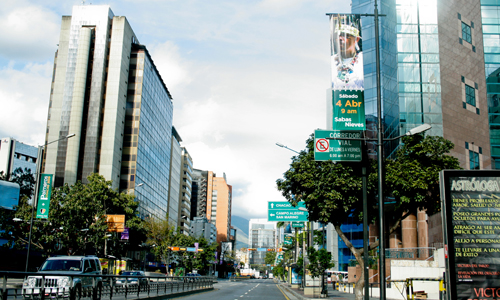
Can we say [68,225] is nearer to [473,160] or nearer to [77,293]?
[77,293]

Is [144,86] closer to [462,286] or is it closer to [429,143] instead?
[429,143]

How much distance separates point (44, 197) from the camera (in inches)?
1351

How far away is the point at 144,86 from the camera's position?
316 feet

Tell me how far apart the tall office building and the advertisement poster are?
246 feet

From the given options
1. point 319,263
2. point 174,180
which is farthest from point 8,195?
point 174,180

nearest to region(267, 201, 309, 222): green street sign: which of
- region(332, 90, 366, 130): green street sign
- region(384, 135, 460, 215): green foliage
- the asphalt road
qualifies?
the asphalt road

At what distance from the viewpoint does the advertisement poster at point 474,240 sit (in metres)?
9.45

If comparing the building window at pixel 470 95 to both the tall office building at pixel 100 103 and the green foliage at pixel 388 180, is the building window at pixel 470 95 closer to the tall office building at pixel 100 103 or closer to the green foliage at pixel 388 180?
the green foliage at pixel 388 180

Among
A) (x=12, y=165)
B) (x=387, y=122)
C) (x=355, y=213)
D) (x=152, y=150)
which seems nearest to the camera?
(x=355, y=213)

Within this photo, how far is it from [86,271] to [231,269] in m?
147

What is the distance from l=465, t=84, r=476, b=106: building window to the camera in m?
55.1

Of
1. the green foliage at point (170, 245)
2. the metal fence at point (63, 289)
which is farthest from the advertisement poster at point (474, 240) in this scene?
the green foliage at point (170, 245)

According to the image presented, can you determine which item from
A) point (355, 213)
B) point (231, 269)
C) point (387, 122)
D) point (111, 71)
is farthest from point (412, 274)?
point (231, 269)

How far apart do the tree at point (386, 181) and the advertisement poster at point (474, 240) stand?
1200 centimetres
